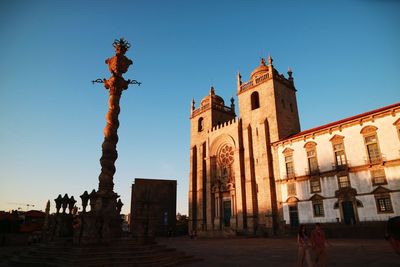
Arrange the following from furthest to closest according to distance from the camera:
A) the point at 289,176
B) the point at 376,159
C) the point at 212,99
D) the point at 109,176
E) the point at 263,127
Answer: the point at 212,99 < the point at 263,127 < the point at 289,176 < the point at 376,159 < the point at 109,176

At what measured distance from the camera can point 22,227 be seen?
3228 cm

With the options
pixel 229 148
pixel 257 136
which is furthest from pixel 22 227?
pixel 257 136

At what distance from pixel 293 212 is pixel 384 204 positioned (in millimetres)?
8669

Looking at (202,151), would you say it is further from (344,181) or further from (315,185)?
(344,181)

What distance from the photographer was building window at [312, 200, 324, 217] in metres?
26.5

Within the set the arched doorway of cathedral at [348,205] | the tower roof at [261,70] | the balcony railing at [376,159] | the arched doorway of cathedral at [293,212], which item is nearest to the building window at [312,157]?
the arched doorway of cathedral at [348,205]

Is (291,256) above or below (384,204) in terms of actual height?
below

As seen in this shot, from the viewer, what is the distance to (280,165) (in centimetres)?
3095

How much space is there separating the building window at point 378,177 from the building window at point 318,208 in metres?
5.34

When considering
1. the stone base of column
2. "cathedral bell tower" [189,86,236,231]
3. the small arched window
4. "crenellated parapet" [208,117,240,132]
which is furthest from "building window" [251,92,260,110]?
the stone base of column

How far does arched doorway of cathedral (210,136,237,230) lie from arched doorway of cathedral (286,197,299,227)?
8.00 meters

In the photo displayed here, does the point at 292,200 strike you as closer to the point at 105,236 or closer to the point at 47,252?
the point at 105,236

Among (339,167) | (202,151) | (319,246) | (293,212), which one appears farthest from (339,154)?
(202,151)

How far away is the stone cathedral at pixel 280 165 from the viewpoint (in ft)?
77.6
